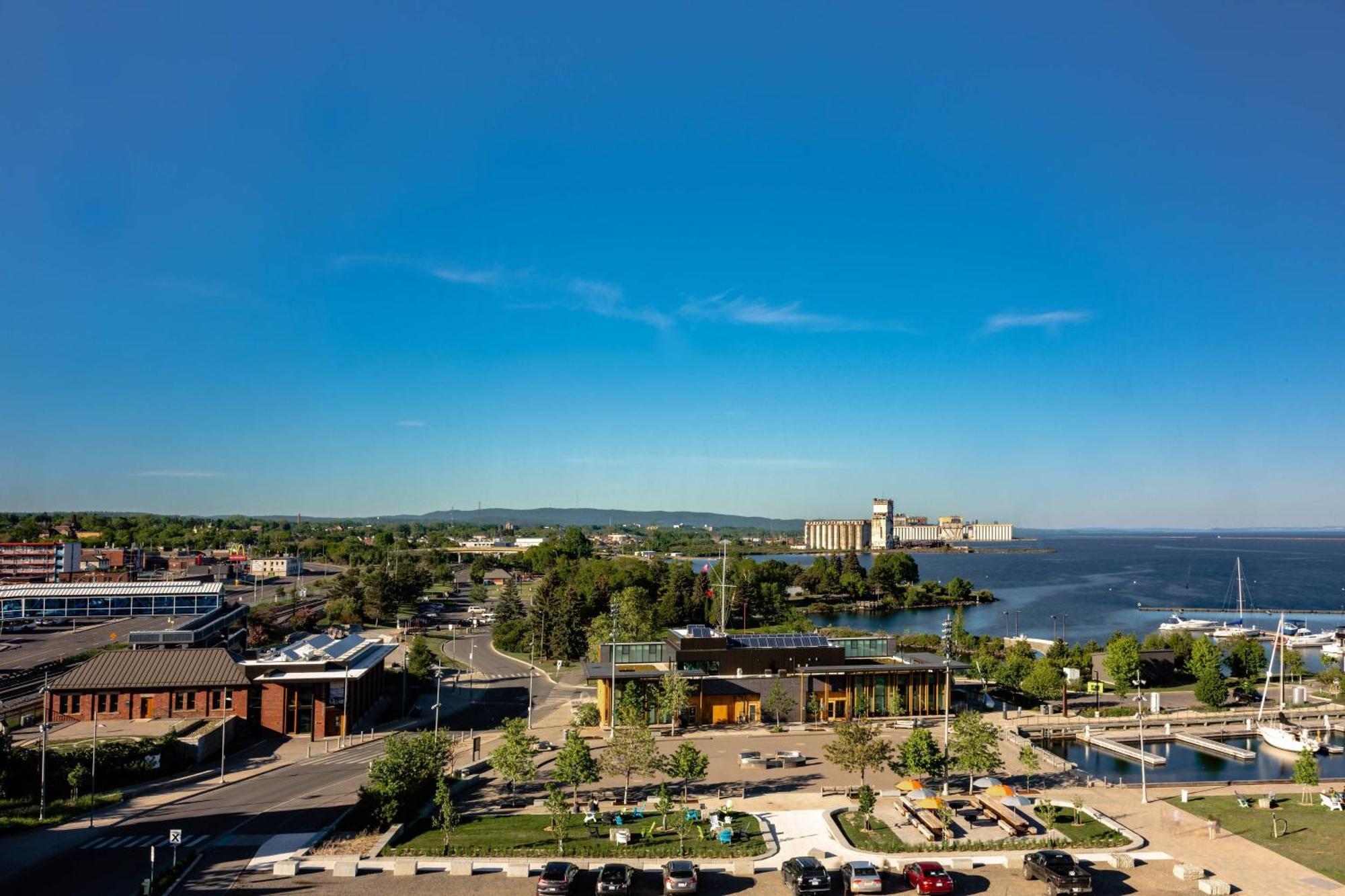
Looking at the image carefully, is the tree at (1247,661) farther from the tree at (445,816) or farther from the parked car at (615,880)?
the tree at (445,816)

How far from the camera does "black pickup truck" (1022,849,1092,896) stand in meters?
24.4

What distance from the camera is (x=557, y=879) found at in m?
24.5

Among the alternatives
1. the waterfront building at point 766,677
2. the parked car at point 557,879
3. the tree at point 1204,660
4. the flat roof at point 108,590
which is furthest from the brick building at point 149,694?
the flat roof at point 108,590

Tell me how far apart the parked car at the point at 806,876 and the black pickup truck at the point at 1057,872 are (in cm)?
649

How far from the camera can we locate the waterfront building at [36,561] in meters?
132

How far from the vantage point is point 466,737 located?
4584 cm

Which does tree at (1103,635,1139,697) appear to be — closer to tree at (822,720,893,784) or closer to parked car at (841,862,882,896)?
tree at (822,720,893,784)

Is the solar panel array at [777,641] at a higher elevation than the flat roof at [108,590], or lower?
higher

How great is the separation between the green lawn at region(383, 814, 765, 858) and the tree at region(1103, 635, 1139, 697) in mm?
42859

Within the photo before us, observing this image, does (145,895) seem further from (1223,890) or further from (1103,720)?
(1103,720)

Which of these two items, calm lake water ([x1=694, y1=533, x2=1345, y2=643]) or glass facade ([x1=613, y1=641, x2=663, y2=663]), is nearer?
glass facade ([x1=613, y1=641, x2=663, y2=663])

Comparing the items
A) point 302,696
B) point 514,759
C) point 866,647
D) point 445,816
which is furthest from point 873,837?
point 302,696

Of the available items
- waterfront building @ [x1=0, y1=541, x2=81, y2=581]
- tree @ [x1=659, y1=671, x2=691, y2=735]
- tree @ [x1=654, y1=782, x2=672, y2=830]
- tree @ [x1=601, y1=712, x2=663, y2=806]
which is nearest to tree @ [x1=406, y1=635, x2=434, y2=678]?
tree @ [x1=659, y1=671, x2=691, y2=735]

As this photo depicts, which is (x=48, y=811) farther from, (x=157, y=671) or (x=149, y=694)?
(x=157, y=671)
